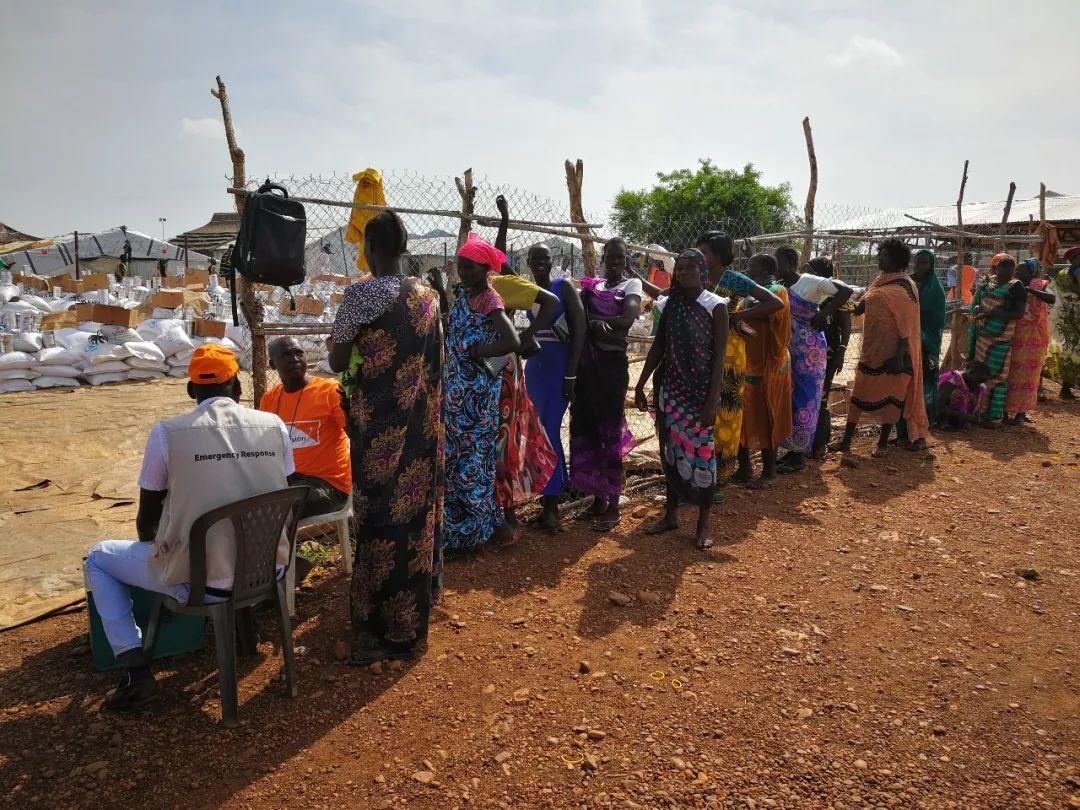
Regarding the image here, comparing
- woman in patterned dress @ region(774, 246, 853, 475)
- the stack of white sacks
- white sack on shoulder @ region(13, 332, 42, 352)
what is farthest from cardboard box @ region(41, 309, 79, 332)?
woman in patterned dress @ region(774, 246, 853, 475)

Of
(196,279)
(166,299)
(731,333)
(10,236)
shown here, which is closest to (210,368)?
(731,333)

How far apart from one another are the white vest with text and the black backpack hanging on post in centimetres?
127

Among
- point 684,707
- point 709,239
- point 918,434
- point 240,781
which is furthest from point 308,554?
point 918,434

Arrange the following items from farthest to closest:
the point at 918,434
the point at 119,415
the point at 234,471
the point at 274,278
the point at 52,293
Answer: the point at 52,293, the point at 119,415, the point at 918,434, the point at 274,278, the point at 234,471

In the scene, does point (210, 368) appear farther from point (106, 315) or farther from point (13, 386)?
point (106, 315)

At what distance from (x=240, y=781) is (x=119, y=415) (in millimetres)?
7688

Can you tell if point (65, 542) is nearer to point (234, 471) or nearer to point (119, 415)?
point (234, 471)

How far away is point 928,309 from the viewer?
23.4 ft

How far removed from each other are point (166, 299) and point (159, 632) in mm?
12894

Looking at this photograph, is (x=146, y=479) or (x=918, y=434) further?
(x=918, y=434)

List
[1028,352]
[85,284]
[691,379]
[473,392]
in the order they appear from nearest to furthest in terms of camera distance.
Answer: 1. [473,392]
2. [691,379]
3. [1028,352]
4. [85,284]

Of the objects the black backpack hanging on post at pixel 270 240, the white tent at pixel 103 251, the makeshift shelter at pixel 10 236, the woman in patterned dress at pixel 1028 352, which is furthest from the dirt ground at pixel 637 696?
the makeshift shelter at pixel 10 236

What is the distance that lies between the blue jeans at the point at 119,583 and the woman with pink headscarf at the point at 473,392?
1.67 meters

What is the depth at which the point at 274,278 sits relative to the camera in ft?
12.1
